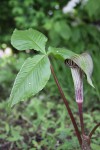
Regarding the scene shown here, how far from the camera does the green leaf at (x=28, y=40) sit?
1.53m

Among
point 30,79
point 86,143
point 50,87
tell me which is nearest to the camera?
point 30,79

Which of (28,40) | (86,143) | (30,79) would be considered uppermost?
(28,40)

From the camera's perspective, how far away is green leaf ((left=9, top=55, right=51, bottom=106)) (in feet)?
4.56

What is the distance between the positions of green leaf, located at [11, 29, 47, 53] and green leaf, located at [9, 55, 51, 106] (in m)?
0.08

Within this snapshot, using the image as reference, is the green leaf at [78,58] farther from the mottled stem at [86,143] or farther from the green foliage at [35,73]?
the mottled stem at [86,143]

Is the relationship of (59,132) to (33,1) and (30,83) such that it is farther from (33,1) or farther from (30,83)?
(33,1)

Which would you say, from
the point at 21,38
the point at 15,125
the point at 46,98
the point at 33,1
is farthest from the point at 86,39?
the point at 21,38

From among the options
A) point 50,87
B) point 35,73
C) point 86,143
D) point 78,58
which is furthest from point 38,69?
point 50,87

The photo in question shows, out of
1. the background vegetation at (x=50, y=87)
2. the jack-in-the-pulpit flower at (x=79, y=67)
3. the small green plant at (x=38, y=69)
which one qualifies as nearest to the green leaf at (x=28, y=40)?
the small green plant at (x=38, y=69)

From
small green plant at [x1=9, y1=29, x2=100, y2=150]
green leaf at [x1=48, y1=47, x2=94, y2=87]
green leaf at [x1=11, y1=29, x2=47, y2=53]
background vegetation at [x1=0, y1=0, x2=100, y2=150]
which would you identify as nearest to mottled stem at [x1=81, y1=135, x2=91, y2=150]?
small green plant at [x1=9, y1=29, x2=100, y2=150]

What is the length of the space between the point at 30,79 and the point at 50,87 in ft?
5.23

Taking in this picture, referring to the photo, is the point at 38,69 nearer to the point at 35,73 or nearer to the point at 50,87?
the point at 35,73

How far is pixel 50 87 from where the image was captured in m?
3.02

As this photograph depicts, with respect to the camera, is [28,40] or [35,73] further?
[28,40]
